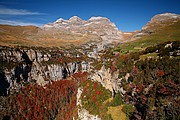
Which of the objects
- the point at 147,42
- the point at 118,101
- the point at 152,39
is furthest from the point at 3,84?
the point at 118,101

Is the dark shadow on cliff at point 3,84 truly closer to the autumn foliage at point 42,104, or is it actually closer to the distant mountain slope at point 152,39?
the autumn foliage at point 42,104

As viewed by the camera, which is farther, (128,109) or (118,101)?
(118,101)

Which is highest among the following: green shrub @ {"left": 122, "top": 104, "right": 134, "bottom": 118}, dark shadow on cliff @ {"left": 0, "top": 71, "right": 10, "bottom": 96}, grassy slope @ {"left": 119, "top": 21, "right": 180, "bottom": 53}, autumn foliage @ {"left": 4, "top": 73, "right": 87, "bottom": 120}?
grassy slope @ {"left": 119, "top": 21, "right": 180, "bottom": 53}

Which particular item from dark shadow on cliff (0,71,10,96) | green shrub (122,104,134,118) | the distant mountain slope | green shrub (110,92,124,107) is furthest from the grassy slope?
dark shadow on cliff (0,71,10,96)

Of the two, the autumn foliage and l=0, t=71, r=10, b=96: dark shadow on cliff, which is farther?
l=0, t=71, r=10, b=96: dark shadow on cliff

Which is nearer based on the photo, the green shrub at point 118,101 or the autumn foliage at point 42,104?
the green shrub at point 118,101

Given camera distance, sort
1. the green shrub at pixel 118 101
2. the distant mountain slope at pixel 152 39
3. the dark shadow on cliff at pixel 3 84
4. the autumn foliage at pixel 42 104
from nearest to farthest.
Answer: the green shrub at pixel 118 101 < the distant mountain slope at pixel 152 39 < the autumn foliage at pixel 42 104 < the dark shadow on cliff at pixel 3 84

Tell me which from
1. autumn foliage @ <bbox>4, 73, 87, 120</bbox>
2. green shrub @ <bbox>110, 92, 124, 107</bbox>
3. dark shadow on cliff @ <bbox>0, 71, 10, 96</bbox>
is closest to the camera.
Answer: green shrub @ <bbox>110, 92, 124, 107</bbox>

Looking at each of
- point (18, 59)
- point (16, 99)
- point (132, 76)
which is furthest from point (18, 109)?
point (132, 76)

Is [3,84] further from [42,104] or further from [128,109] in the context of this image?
[128,109]

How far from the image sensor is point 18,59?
198375 mm

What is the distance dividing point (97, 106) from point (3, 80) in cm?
13135

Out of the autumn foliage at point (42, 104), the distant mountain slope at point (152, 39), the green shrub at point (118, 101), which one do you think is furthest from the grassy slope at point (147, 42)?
the autumn foliage at point (42, 104)

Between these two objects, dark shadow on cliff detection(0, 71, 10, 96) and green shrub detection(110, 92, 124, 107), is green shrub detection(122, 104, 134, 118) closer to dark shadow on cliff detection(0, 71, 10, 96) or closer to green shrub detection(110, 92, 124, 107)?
green shrub detection(110, 92, 124, 107)
